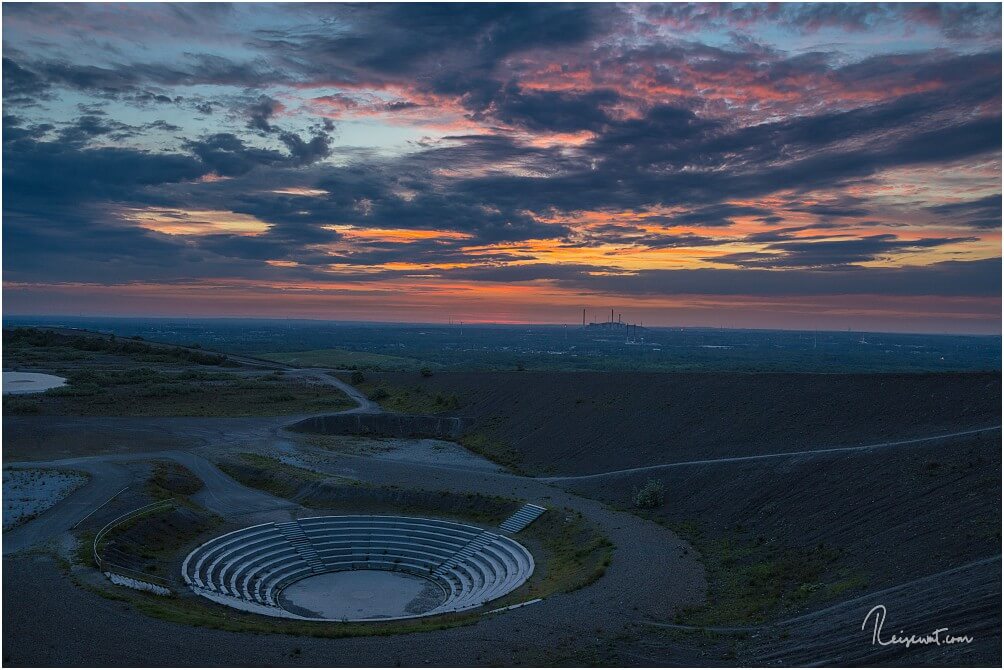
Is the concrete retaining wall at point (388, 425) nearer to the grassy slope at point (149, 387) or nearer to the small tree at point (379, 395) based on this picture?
the grassy slope at point (149, 387)

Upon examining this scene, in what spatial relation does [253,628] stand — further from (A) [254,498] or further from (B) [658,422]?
(B) [658,422]

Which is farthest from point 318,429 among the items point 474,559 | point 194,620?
point 194,620

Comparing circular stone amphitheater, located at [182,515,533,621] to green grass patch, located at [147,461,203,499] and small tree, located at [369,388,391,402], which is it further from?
small tree, located at [369,388,391,402]

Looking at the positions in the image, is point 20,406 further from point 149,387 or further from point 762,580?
point 762,580

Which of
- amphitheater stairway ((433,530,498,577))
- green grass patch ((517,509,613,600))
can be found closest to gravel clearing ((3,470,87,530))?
amphitheater stairway ((433,530,498,577))

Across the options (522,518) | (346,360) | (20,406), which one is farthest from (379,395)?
(346,360)
